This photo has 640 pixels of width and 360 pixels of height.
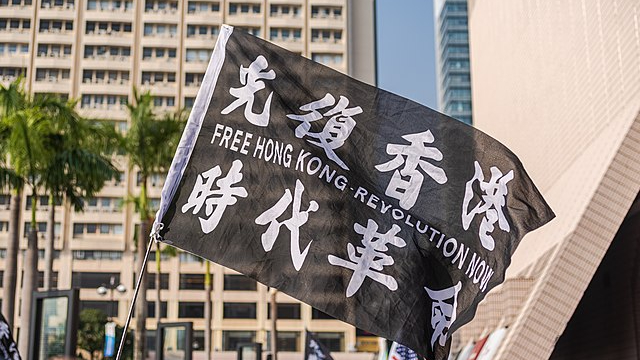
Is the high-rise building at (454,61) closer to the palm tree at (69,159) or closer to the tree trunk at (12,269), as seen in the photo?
the palm tree at (69,159)

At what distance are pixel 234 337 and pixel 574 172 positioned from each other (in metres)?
57.2

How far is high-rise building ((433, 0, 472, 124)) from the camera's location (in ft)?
490

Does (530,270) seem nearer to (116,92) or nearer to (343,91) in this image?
(343,91)

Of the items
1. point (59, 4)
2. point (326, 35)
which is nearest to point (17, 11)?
point (59, 4)

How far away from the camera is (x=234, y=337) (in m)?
76.2

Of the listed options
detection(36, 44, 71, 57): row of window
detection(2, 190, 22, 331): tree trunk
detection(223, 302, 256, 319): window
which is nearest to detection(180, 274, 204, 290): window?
detection(223, 302, 256, 319): window

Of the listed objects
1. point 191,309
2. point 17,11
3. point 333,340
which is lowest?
point 333,340

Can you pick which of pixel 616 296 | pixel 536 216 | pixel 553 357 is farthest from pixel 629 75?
pixel 536 216

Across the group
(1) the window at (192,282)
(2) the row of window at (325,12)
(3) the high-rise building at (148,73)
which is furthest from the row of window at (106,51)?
(1) the window at (192,282)

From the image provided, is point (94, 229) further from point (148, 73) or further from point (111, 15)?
point (111, 15)

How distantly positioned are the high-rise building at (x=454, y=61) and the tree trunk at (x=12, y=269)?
4916 inches

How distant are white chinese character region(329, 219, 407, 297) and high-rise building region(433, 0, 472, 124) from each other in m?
142

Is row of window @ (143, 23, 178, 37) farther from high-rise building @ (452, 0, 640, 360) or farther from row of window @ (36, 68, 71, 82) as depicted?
high-rise building @ (452, 0, 640, 360)

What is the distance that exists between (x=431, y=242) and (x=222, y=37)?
5.33ft
